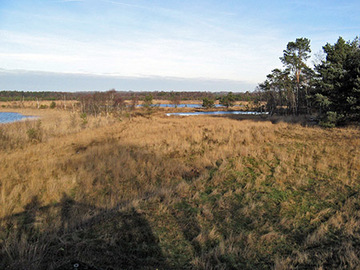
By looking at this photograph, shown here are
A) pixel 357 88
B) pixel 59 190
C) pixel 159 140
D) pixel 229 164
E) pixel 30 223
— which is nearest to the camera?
pixel 30 223

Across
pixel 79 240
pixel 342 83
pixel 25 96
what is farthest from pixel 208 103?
pixel 25 96

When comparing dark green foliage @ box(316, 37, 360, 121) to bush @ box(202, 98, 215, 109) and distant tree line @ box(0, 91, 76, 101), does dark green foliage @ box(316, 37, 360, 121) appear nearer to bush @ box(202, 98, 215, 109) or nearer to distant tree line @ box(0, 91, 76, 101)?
bush @ box(202, 98, 215, 109)

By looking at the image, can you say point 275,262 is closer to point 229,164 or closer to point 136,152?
point 229,164

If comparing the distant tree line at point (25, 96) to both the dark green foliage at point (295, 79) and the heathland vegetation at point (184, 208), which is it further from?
the heathland vegetation at point (184, 208)

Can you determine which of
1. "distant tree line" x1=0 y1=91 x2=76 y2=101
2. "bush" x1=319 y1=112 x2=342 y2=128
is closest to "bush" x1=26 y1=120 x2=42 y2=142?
"bush" x1=319 y1=112 x2=342 y2=128

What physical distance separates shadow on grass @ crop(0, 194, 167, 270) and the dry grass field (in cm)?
2

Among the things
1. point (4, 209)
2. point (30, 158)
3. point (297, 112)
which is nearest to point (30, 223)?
point (4, 209)

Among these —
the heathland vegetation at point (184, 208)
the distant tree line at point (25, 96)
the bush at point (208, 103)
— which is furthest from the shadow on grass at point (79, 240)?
the distant tree line at point (25, 96)

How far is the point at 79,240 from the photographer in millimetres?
3975

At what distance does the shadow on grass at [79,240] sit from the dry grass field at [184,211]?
0.07 ft

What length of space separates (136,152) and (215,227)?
7786 millimetres

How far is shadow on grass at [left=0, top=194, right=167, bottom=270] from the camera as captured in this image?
3.37m

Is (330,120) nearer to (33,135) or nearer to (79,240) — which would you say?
(79,240)

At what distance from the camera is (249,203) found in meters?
5.73
